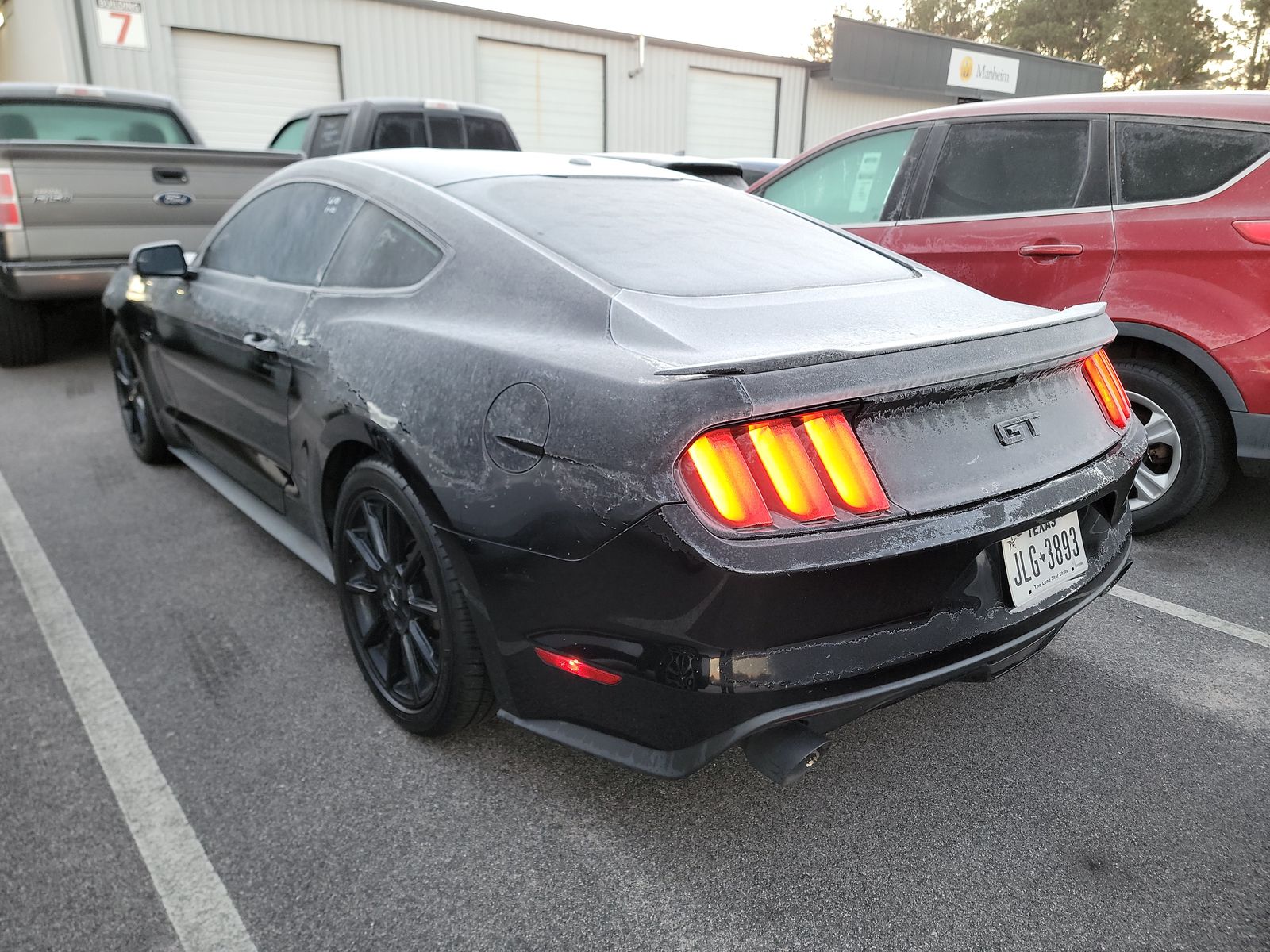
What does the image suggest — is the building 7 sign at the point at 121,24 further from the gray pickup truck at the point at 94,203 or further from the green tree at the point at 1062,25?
the green tree at the point at 1062,25

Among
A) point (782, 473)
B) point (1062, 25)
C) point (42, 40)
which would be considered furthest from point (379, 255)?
point (1062, 25)

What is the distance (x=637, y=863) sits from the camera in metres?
1.94

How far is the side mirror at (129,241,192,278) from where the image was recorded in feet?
11.4

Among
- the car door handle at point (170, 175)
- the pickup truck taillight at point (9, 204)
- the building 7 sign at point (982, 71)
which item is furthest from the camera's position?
the building 7 sign at point (982, 71)

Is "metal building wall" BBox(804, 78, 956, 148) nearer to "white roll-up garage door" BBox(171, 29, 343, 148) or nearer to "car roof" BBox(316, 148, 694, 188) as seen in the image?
"white roll-up garage door" BBox(171, 29, 343, 148)

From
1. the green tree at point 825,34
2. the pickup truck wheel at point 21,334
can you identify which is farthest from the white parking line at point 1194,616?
the green tree at point 825,34

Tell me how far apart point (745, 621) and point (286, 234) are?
231 centimetres

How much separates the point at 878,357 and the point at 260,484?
229cm

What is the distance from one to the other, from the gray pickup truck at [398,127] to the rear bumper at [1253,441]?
6.94 metres

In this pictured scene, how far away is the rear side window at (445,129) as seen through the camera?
8.62 m

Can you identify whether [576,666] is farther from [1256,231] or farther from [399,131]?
[399,131]

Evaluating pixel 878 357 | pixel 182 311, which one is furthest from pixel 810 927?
pixel 182 311

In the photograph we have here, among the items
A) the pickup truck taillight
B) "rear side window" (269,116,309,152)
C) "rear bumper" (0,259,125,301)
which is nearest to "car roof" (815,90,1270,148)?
"rear bumper" (0,259,125,301)

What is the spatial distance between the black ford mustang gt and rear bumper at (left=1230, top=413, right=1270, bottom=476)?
4.33 ft
